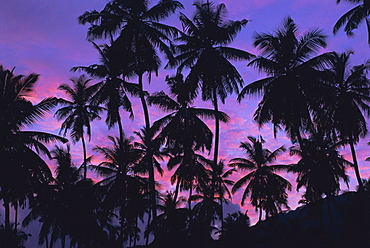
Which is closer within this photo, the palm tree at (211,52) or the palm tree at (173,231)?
the palm tree at (173,231)

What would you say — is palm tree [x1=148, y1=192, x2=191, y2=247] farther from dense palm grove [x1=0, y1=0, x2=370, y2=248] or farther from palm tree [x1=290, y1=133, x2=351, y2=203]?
palm tree [x1=290, y1=133, x2=351, y2=203]

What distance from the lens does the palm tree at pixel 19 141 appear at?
15906 mm

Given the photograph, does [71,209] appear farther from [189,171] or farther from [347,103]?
[347,103]

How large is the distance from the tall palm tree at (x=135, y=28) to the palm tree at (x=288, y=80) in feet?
20.2

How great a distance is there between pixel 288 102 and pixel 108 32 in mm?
12512

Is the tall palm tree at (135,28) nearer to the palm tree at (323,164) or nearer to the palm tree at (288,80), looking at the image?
the palm tree at (288,80)

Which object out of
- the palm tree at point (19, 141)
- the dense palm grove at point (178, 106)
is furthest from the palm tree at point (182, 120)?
the palm tree at point (19, 141)

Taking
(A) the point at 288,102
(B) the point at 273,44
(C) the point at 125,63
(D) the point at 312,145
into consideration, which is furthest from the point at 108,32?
(D) the point at 312,145

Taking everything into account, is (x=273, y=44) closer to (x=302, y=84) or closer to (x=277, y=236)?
(x=302, y=84)

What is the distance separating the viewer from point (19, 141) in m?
16.2

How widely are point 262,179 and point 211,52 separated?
72.1ft

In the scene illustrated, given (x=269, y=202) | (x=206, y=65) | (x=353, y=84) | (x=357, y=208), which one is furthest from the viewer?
(x=269, y=202)

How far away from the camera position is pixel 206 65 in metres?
25.1

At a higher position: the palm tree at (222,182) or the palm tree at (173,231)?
the palm tree at (222,182)
